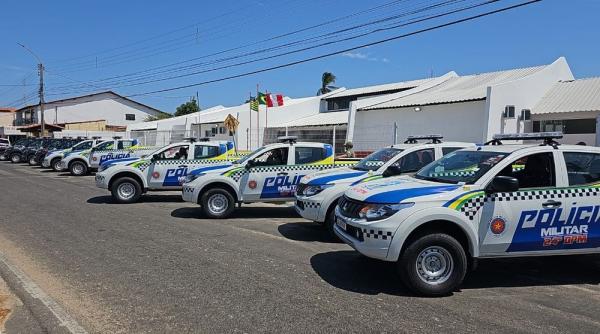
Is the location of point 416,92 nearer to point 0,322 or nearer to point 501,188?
point 501,188

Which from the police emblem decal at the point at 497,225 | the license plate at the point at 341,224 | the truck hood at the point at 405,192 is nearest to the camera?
the truck hood at the point at 405,192

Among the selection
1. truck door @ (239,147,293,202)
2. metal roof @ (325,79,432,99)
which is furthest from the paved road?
metal roof @ (325,79,432,99)

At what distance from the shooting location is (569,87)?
23.6 metres

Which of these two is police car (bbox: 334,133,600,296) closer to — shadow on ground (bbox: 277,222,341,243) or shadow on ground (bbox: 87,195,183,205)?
shadow on ground (bbox: 277,222,341,243)

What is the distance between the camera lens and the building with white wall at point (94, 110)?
71.2m

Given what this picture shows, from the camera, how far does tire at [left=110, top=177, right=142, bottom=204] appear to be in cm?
1345

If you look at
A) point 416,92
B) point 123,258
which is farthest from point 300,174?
point 416,92

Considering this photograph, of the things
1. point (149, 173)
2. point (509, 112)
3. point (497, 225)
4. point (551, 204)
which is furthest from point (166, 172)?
point (509, 112)

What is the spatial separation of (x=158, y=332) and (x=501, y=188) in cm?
380

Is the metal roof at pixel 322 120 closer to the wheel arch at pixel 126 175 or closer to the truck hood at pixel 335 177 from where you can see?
the wheel arch at pixel 126 175

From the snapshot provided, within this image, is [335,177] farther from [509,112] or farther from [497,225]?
[509,112]

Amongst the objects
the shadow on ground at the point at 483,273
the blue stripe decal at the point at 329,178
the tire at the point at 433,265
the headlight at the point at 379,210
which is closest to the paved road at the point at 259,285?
the shadow on ground at the point at 483,273

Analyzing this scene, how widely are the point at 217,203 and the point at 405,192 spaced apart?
610cm

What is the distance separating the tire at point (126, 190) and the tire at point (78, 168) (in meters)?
11.4
